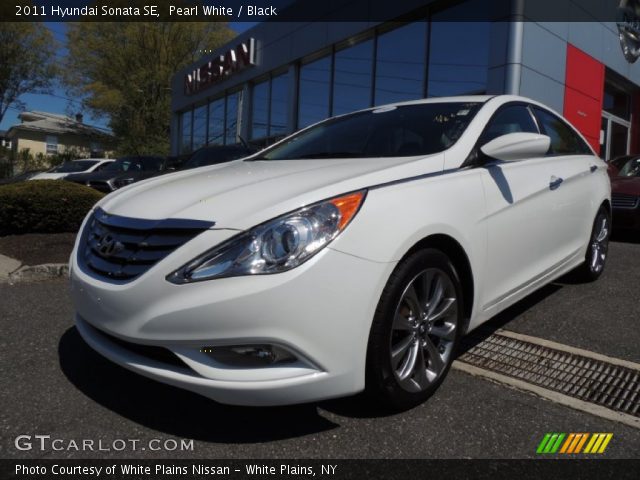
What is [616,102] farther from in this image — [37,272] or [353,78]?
[37,272]

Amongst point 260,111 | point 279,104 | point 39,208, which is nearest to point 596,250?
point 39,208

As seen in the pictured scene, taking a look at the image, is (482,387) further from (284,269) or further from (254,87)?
(254,87)

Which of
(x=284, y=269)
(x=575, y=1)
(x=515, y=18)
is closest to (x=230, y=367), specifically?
A: (x=284, y=269)

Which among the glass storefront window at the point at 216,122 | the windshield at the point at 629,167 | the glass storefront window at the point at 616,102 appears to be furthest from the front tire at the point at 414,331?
the glass storefront window at the point at 216,122

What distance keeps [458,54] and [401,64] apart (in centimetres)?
149

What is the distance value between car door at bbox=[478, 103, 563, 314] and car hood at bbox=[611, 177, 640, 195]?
4.45 m

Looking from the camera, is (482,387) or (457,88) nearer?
(482,387)

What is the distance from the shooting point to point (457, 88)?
9648 millimetres

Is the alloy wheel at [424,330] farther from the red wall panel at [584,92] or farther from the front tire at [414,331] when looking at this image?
the red wall panel at [584,92]

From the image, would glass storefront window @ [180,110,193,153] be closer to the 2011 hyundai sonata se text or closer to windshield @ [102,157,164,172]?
windshield @ [102,157,164,172]

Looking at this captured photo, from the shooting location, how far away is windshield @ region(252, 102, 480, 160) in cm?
274

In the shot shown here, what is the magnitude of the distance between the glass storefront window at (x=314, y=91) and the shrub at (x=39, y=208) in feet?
26.0

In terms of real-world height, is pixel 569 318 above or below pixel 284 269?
below

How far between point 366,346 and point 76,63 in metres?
36.2
